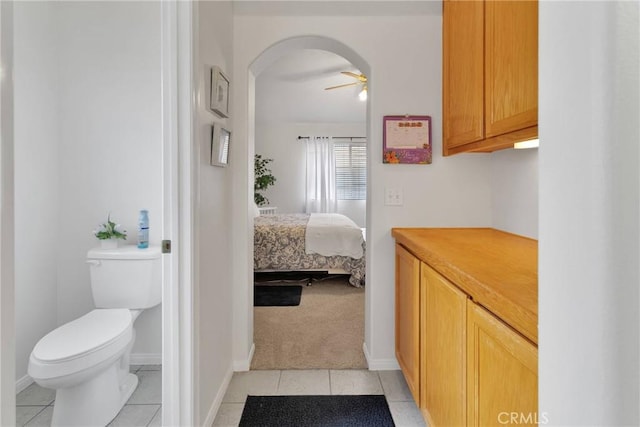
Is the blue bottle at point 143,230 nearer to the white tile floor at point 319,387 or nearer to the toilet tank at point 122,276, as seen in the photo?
the toilet tank at point 122,276

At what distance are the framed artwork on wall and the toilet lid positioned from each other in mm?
1228

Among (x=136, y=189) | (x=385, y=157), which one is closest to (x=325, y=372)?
(x=385, y=157)

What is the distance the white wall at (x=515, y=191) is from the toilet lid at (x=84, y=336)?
214 centimetres

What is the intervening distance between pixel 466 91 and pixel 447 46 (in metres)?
0.47

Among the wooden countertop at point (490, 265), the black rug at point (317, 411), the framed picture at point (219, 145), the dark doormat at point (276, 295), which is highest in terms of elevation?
the framed picture at point (219, 145)

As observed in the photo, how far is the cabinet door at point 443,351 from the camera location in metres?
1.07

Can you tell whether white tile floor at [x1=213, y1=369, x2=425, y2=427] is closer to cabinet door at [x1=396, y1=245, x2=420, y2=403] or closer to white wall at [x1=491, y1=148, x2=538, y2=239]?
cabinet door at [x1=396, y1=245, x2=420, y2=403]

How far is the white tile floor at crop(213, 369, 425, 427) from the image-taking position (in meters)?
1.72

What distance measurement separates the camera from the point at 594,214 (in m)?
0.38

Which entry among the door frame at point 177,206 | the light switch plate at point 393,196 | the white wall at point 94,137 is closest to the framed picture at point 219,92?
the door frame at point 177,206

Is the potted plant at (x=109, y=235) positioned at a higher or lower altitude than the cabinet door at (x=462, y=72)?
lower

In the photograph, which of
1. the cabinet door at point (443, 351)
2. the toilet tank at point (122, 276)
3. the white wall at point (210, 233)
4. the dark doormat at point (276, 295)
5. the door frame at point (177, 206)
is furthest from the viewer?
the dark doormat at point (276, 295)

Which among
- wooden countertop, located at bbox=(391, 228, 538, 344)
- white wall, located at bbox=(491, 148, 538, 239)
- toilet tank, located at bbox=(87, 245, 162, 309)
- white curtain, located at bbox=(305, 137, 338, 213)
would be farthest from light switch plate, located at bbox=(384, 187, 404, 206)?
white curtain, located at bbox=(305, 137, 338, 213)

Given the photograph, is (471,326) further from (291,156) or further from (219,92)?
(291,156)
